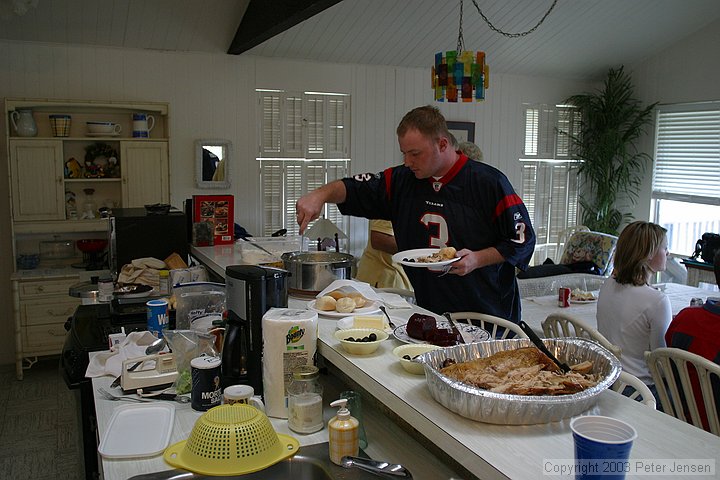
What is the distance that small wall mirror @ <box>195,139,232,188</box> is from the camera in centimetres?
543

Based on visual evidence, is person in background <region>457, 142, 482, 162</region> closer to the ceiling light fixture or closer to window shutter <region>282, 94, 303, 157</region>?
the ceiling light fixture

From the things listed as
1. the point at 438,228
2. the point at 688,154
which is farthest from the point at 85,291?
the point at 688,154

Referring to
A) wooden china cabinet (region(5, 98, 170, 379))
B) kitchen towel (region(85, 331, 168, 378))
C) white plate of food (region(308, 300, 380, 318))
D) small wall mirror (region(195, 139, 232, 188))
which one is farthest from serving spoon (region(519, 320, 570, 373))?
small wall mirror (region(195, 139, 232, 188))

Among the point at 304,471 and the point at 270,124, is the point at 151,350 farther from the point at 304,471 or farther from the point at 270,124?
the point at 270,124

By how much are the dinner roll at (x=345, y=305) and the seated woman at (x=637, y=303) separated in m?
1.41

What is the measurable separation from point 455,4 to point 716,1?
257 cm

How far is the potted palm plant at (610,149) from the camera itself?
22.7 ft

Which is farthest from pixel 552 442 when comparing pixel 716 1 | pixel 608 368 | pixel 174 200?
pixel 716 1

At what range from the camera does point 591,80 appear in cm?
721

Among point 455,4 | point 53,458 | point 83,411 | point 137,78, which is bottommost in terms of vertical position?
point 53,458

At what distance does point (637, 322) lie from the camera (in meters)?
2.80

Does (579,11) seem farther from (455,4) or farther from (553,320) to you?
(553,320)

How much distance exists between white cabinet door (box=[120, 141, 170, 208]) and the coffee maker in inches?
134

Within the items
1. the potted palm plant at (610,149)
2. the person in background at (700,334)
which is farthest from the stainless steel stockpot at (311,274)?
the potted palm plant at (610,149)
